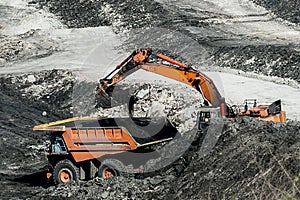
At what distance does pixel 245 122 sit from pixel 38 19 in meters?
21.8

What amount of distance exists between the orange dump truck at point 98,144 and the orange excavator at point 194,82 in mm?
1122

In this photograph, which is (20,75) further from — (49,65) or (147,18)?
(147,18)

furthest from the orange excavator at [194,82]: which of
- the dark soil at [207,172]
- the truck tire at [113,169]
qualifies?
the truck tire at [113,169]

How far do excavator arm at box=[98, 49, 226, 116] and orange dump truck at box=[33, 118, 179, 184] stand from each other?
1.15 metres

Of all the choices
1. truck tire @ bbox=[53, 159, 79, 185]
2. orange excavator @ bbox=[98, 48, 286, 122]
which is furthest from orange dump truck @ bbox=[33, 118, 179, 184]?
orange excavator @ bbox=[98, 48, 286, 122]

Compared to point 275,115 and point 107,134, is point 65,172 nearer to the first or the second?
point 107,134

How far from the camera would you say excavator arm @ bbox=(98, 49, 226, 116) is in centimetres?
1539

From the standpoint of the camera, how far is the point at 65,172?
14.9 meters

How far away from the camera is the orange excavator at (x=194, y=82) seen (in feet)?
50.4

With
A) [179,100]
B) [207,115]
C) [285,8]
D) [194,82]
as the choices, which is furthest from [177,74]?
[285,8]

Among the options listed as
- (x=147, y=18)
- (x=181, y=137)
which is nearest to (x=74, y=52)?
(x=147, y=18)

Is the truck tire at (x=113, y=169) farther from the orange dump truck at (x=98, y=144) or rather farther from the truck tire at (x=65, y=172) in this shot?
the truck tire at (x=65, y=172)

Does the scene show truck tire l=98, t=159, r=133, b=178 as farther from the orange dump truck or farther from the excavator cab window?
the excavator cab window

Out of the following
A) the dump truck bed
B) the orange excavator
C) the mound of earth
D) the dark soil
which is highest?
the mound of earth
